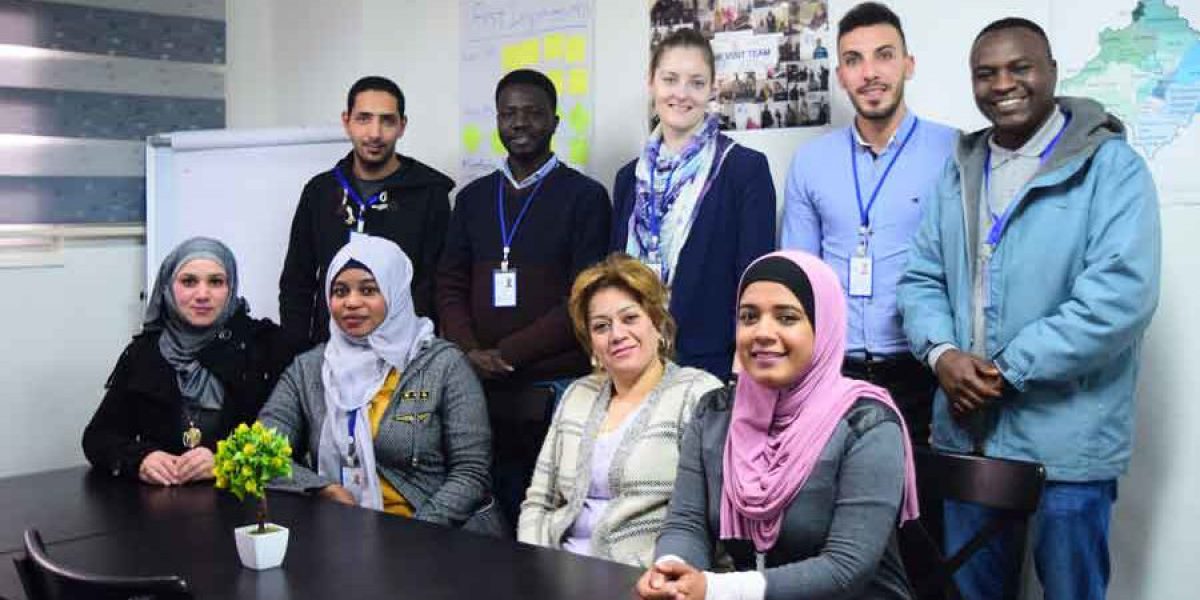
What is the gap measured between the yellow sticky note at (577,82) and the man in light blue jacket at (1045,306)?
1870 mm

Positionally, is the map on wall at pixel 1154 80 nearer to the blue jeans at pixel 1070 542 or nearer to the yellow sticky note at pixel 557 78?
the blue jeans at pixel 1070 542

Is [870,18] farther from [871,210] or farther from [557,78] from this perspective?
[557,78]

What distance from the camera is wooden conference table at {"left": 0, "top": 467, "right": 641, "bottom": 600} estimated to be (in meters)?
2.07

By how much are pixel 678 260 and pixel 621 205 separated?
1.00 ft

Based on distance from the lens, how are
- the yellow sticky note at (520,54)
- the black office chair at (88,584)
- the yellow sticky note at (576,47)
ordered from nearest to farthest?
the black office chair at (88,584), the yellow sticky note at (576,47), the yellow sticky note at (520,54)

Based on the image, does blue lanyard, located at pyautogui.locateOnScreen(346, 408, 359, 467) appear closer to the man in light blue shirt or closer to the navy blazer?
the navy blazer

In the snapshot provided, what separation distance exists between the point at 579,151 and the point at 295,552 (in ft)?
8.23

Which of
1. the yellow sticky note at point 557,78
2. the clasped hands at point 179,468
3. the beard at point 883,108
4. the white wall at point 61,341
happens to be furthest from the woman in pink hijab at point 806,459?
the white wall at point 61,341

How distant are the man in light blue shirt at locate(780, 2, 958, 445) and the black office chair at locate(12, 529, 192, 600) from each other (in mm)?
1929

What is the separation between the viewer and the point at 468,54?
16.3 ft

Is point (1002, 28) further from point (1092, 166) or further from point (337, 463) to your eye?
point (337, 463)

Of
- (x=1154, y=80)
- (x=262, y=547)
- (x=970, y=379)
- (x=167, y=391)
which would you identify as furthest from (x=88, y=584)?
(x=1154, y=80)

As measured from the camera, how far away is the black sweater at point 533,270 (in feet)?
12.1

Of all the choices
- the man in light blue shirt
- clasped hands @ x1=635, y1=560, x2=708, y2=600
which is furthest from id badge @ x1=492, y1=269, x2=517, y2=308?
clasped hands @ x1=635, y1=560, x2=708, y2=600
